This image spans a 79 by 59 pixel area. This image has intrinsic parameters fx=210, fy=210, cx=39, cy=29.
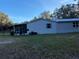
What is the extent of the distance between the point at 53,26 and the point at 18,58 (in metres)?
27.7

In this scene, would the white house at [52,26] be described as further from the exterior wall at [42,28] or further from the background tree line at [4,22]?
the background tree line at [4,22]

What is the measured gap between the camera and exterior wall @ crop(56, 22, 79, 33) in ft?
130

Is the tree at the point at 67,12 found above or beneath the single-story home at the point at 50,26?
above

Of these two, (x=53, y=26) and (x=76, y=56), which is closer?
(x=76, y=56)

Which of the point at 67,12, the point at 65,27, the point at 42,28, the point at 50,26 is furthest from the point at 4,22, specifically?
the point at 65,27

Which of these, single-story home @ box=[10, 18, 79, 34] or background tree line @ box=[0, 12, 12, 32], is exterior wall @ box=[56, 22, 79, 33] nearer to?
single-story home @ box=[10, 18, 79, 34]

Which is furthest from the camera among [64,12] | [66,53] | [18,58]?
[64,12]

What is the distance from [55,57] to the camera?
40.3ft

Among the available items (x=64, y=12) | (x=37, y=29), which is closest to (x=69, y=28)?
(x=37, y=29)

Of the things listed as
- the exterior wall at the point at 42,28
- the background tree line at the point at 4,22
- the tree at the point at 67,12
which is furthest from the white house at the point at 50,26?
the background tree line at the point at 4,22

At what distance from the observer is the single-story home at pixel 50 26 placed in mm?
39406

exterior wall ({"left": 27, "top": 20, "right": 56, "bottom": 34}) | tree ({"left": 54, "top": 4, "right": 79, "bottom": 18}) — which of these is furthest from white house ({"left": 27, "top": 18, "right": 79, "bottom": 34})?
tree ({"left": 54, "top": 4, "right": 79, "bottom": 18})

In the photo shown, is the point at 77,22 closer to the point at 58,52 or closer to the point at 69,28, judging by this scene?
the point at 69,28

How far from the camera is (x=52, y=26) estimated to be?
39375mm
